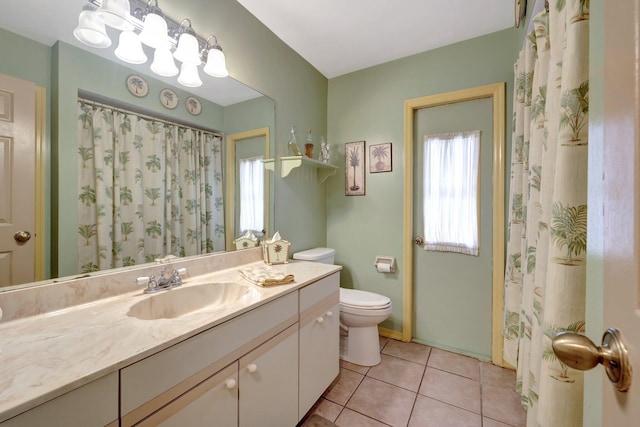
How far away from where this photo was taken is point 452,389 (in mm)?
1654

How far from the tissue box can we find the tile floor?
893 mm

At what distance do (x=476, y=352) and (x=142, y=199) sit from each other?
2.52 meters

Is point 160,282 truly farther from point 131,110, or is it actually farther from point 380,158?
point 380,158

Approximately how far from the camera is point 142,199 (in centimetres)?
121

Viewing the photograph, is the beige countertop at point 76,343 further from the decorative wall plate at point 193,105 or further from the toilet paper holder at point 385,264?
the toilet paper holder at point 385,264

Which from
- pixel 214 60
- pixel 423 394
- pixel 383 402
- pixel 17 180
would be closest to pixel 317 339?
pixel 383 402

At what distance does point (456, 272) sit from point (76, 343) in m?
2.27

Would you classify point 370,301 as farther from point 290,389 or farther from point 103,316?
point 103,316

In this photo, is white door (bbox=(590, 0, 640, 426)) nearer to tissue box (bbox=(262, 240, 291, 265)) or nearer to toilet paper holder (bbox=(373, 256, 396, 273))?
tissue box (bbox=(262, 240, 291, 265))

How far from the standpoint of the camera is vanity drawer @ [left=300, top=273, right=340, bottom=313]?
1.33 meters

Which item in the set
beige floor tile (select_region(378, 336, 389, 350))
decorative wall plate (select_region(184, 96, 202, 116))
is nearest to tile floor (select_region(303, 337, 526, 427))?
beige floor tile (select_region(378, 336, 389, 350))

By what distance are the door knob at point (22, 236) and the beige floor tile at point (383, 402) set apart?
1.72 meters

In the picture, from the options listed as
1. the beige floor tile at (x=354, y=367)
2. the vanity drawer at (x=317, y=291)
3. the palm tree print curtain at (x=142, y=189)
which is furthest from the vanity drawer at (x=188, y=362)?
the beige floor tile at (x=354, y=367)

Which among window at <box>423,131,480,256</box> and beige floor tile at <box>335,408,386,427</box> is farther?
window at <box>423,131,480,256</box>
